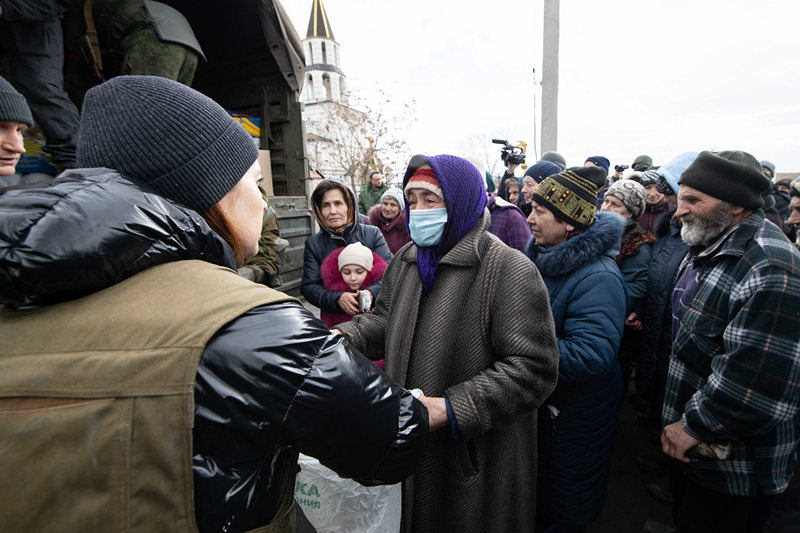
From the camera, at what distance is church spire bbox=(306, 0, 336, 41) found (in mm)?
51625

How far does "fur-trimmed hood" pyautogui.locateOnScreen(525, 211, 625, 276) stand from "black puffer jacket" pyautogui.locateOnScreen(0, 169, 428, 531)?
152 cm

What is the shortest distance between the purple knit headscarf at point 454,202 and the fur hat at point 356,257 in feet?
4.33

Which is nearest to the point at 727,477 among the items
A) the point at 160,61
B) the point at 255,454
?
the point at 255,454

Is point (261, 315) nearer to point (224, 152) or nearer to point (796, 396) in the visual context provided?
point (224, 152)

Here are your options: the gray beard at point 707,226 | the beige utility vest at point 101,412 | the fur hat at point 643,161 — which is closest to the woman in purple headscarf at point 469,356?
the beige utility vest at point 101,412

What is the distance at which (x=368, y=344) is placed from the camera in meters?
1.99

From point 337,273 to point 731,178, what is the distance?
257 centimetres

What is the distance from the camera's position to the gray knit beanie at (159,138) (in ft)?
2.67

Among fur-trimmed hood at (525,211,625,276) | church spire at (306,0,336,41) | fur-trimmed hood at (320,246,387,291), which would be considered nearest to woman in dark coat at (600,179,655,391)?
fur-trimmed hood at (525,211,625,276)

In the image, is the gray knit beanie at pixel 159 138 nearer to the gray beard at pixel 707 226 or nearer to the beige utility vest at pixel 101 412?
the beige utility vest at pixel 101 412

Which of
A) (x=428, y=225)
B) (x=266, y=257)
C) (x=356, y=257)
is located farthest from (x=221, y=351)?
(x=266, y=257)

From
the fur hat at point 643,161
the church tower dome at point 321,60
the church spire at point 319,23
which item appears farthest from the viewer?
the church tower dome at point 321,60

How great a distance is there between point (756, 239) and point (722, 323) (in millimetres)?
414

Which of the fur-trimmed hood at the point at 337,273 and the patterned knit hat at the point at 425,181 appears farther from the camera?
the fur-trimmed hood at the point at 337,273
